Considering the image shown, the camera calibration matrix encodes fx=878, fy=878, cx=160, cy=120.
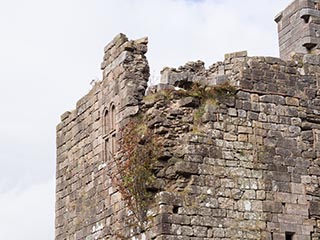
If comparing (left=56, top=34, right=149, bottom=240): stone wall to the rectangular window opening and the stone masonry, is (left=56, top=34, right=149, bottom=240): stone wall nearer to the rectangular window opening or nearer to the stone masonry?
the stone masonry

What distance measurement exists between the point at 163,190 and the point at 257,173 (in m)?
1.76

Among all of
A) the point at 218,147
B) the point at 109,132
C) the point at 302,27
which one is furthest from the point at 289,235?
the point at 302,27

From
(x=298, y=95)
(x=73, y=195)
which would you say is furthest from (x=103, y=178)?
(x=298, y=95)

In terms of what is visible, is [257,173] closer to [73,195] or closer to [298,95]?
[298,95]

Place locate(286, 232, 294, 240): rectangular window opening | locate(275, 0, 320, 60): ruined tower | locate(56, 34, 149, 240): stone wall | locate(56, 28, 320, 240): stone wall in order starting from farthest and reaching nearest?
locate(275, 0, 320, 60): ruined tower < locate(56, 34, 149, 240): stone wall < locate(286, 232, 294, 240): rectangular window opening < locate(56, 28, 320, 240): stone wall

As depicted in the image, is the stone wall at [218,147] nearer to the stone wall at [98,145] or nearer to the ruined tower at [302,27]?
the stone wall at [98,145]

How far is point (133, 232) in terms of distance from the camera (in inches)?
589

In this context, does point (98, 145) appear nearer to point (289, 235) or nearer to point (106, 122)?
point (106, 122)

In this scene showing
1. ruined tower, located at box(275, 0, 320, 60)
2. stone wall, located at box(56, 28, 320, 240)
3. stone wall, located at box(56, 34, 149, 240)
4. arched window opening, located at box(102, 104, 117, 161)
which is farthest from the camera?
ruined tower, located at box(275, 0, 320, 60)

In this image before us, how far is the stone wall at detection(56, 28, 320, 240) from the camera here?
14711mm

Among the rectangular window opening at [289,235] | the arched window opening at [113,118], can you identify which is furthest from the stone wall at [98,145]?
the rectangular window opening at [289,235]

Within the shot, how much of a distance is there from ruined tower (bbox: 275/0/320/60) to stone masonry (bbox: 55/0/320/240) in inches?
1.5

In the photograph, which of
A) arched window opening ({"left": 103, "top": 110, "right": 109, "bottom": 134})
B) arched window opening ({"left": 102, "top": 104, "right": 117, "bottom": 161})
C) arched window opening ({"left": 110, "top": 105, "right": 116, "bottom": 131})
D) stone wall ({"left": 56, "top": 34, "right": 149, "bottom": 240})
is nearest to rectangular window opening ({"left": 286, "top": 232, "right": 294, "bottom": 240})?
stone wall ({"left": 56, "top": 34, "right": 149, "bottom": 240})

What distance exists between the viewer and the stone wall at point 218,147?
14711 millimetres
